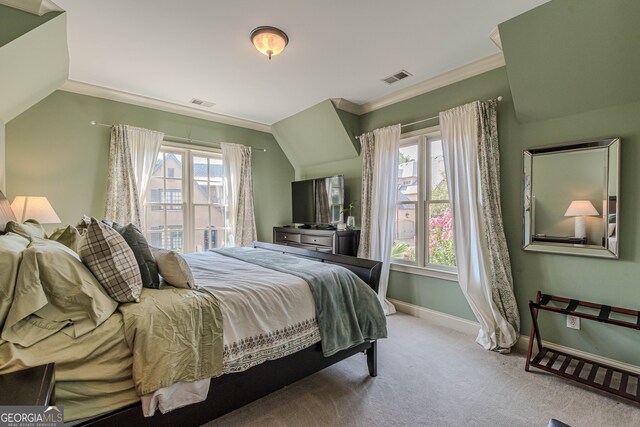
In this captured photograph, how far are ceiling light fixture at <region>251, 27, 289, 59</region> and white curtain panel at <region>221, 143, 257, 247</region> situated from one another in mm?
2393

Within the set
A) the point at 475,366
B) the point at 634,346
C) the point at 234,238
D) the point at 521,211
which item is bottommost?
the point at 475,366

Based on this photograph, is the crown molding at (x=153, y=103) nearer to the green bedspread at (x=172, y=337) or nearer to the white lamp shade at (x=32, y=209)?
the white lamp shade at (x=32, y=209)

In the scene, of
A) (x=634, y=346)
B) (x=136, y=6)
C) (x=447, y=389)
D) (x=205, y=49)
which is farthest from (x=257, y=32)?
(x=634, y=346)

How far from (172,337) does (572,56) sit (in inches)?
133

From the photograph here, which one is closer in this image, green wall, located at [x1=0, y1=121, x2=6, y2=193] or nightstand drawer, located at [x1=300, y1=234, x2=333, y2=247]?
green wall, located at [x1=0, y1=121, x2=6, y2=193]

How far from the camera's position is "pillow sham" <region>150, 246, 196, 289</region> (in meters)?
1.73

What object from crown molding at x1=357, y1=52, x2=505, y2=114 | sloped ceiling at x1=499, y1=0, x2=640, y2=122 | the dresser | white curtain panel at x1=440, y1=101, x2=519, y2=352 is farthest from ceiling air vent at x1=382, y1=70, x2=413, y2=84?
the dresser

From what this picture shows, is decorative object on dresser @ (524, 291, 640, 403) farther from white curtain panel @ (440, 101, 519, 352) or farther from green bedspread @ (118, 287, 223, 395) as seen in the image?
green bedspread @ (118, 287, 223, 395)

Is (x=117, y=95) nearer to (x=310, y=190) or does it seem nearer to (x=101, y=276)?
(x=310, y=190)

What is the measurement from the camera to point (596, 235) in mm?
2391

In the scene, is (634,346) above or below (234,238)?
below

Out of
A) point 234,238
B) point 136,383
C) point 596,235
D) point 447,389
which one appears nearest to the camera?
point 136,383

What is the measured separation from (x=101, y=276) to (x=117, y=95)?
328 cm

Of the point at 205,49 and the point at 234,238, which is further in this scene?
the point at 234,238
